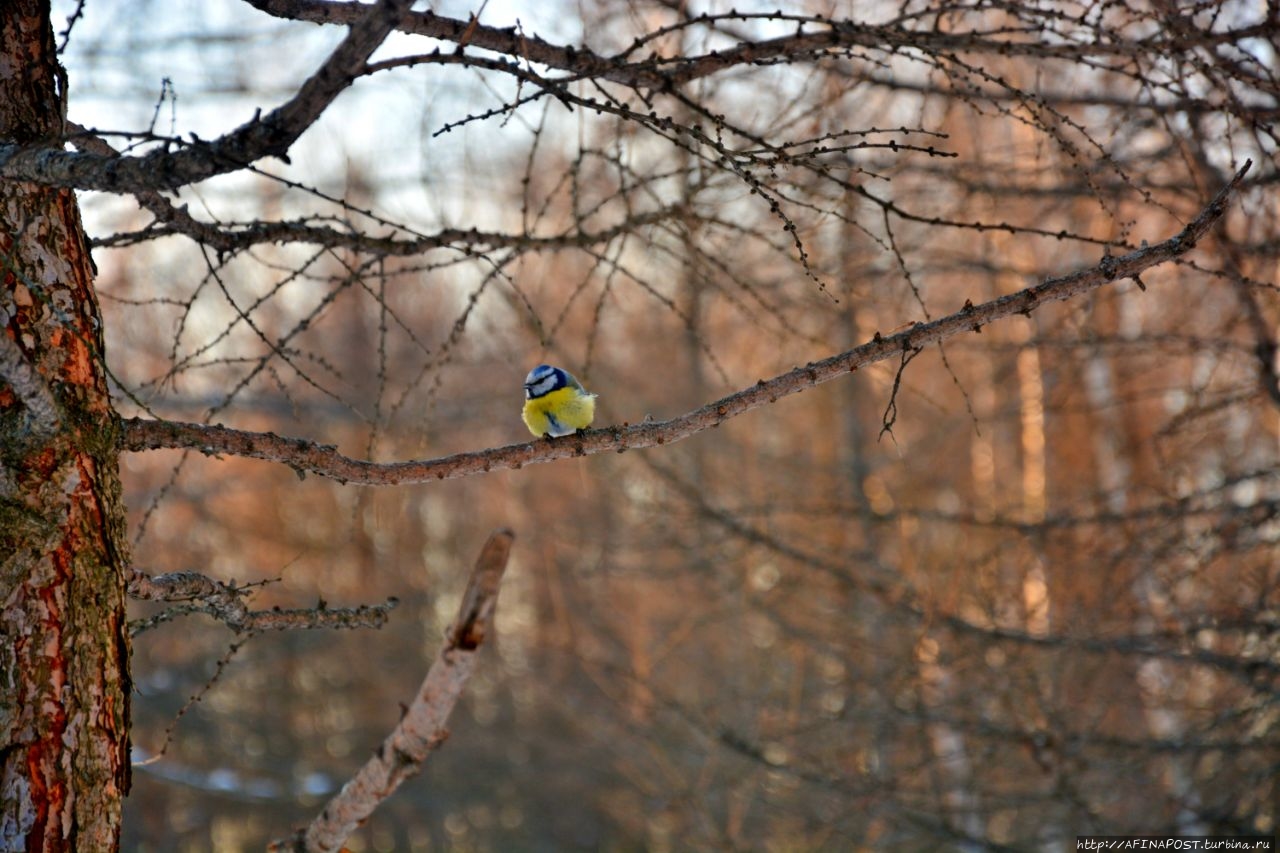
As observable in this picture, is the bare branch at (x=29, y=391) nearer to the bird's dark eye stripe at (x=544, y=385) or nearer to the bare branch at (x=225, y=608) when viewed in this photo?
the bare branch at (x=225, y=608)

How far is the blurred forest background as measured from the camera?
115 inches

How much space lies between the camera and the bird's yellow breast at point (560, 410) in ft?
11.3

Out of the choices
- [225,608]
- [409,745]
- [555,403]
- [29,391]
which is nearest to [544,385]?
[555,403]

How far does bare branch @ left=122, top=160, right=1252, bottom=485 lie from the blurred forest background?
19cm

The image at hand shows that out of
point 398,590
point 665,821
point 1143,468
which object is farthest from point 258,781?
point 1143,468

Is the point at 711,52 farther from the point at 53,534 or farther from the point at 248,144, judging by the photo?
the point at 53,534

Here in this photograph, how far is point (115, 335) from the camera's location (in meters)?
9.14

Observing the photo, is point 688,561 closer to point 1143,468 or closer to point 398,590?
point 1143,468

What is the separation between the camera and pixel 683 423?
7.79ft

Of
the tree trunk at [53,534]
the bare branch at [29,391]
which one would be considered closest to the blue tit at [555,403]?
the tree trunk at [53,534]

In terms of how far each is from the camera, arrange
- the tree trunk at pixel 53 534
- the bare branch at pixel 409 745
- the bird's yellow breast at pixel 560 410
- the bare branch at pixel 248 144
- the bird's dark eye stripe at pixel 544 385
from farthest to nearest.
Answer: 1. the bird's dark eye stripe at pixel 544 385
2. the bird's yellow breast at pixel 560 410
3. the bare branch at pixel 409 745
4. the tree trunk at pixel 53 534
5. the bare branch at pixel 248 144

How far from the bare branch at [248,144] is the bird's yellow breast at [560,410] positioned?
1703 mm

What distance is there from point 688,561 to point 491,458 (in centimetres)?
713

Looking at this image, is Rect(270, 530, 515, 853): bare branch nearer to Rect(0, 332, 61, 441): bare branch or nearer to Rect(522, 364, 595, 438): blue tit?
Rect(522, 364, 595, 438): blue tit
